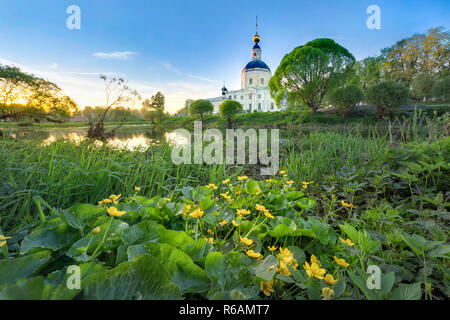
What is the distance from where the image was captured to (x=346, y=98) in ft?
45.0

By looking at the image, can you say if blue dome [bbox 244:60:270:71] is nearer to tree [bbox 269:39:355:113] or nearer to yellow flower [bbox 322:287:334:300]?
tree [bbox 269:39:355:113]

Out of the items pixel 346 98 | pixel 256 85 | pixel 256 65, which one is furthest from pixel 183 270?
pixel 256 65

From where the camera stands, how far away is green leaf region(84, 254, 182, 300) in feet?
1.06

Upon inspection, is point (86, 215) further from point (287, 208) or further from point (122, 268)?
point (287, 208)

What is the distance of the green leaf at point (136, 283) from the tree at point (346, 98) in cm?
1652

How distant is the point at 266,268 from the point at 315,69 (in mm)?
16957

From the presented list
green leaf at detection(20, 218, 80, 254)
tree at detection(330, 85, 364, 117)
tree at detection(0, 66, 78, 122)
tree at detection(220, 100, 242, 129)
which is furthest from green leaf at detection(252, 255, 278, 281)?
tree at detection(220, 100, 242, 129)

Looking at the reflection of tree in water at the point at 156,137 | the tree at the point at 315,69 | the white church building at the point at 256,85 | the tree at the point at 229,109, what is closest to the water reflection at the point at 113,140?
the reflection of tree in water at the point at 156,137

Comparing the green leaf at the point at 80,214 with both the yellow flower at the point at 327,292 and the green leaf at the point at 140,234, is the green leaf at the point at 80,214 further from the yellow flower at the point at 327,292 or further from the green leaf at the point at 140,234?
the yellow flower at the point at 327,292

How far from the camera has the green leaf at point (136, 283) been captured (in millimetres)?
324

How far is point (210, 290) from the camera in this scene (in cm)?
40

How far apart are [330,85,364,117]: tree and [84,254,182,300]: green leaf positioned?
1652 centimetres

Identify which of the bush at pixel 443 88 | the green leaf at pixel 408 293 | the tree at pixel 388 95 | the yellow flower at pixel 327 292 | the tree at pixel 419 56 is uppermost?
the tree at pixel 419 56
